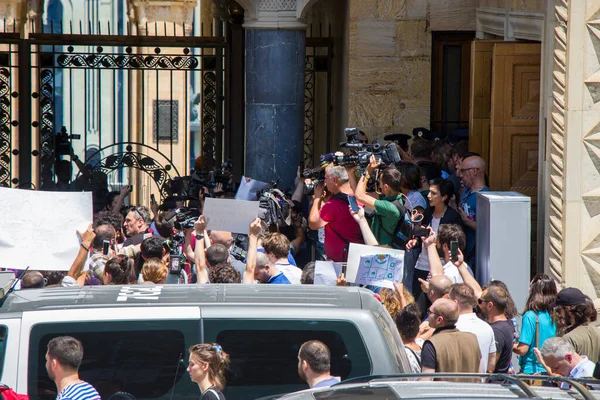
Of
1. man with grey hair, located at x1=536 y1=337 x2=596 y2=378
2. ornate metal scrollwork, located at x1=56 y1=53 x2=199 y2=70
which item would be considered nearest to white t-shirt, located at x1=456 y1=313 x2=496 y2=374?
man with grey hair, located at x1=536 y1=337 x2=596 y2=378

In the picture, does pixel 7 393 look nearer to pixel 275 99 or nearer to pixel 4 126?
pixel 275 99

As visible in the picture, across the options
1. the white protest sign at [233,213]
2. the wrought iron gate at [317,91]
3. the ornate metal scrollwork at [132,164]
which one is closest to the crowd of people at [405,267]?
the white protest sign at [233,213]

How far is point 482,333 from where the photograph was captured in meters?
7.03

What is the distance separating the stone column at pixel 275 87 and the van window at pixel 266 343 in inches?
283

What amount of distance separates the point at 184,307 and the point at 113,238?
12.0 ft

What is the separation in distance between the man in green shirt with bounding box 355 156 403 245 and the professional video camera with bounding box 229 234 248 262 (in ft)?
3.41

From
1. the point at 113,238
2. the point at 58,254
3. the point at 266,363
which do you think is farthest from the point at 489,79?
the point at 266,363

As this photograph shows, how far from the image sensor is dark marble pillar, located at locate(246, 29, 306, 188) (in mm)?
12891

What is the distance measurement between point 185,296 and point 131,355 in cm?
48

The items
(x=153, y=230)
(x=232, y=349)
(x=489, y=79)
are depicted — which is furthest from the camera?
(x=489, y=79)

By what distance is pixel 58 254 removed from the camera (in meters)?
8.42

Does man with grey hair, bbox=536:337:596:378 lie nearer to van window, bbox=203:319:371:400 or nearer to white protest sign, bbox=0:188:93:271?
van window, bbox=203:319:371:400

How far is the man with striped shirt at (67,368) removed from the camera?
5.46m

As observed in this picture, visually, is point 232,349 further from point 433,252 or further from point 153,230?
point 153,230
